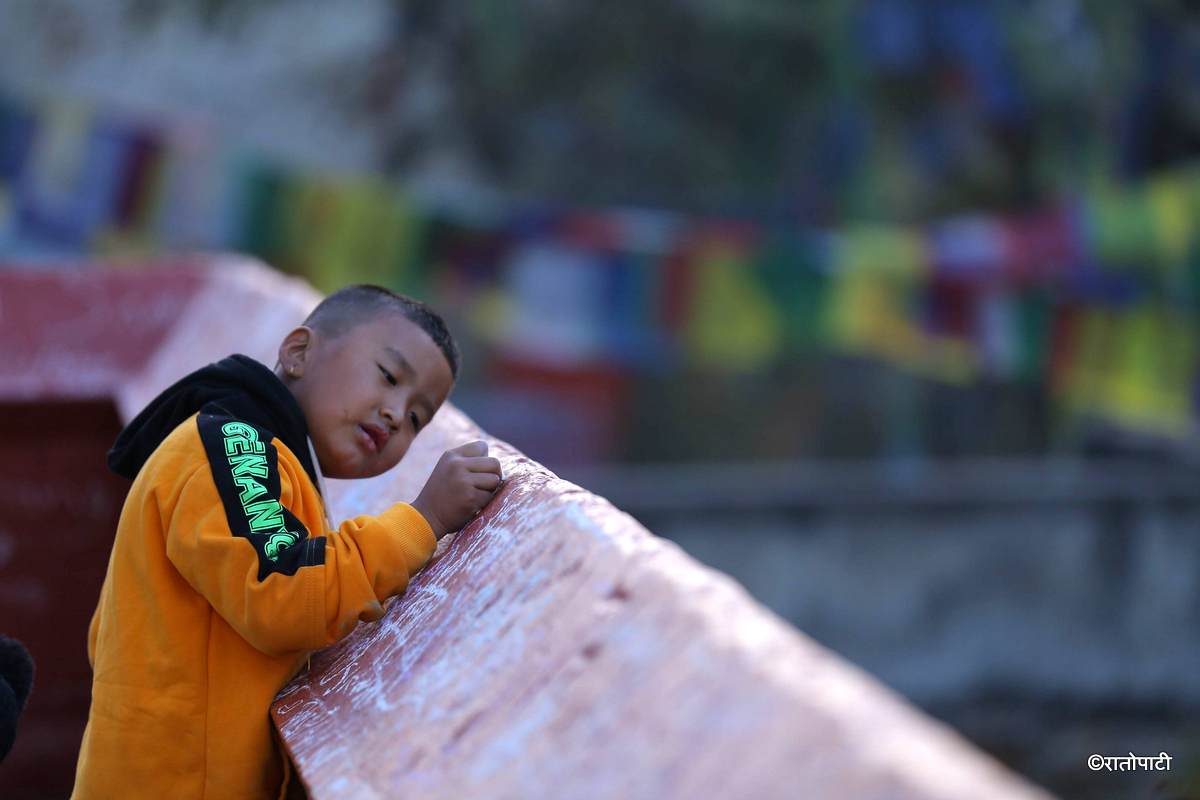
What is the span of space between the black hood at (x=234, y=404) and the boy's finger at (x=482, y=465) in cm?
23

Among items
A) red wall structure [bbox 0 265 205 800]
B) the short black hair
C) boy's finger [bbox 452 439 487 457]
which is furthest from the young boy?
red wall structure [bbox 0 265 205 800]

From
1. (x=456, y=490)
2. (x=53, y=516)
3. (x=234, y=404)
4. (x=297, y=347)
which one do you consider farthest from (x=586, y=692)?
(x=53, y=516)

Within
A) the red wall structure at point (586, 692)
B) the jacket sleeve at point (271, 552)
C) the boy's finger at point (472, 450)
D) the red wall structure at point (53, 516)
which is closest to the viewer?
the red wall structure at point (586, 692)

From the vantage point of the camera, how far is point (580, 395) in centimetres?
903

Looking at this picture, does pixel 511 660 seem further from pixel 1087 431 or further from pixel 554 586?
pixel 1087 431

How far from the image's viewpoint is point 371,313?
5.80 ft

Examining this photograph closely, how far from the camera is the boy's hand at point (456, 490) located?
60.8 inches

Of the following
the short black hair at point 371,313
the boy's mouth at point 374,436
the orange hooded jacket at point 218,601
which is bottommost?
the orange hooded jacket at point 218,601

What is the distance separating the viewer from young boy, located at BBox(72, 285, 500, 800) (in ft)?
4.87

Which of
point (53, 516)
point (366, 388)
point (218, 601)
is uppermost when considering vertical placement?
point (366, 388)

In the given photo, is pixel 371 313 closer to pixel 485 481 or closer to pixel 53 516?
pixel 485 481

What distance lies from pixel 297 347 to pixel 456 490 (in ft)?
1.18

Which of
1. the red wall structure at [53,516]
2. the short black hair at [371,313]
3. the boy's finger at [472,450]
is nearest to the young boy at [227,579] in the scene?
the boy's finger at [472,450]

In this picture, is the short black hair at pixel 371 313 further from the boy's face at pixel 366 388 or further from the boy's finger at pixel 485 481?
the boy's finger at pixel 485 481
